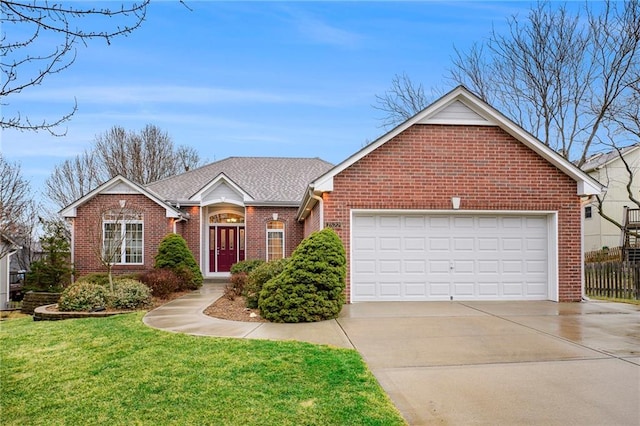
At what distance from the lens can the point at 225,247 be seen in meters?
21.1

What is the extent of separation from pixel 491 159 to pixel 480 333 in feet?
19.4

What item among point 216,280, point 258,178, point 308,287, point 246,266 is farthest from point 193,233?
point 308,287

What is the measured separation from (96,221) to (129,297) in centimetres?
818

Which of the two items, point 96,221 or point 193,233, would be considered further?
point 193,233

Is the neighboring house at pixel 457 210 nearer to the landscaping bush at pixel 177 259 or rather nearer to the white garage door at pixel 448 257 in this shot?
the white garage door at pixel 448 257

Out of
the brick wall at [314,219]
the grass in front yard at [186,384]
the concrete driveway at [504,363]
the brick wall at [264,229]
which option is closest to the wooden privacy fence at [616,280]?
the concrete driveway at [504,363]

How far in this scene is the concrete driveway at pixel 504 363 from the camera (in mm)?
4398

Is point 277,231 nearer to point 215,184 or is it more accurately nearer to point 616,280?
point 215,184

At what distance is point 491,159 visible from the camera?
1206cm

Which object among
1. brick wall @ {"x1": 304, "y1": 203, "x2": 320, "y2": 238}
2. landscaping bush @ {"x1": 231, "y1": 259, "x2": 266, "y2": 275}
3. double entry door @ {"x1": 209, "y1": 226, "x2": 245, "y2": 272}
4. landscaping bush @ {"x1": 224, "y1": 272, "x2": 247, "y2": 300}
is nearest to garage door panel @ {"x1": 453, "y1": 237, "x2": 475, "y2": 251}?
brick wall @ {"x1": 304, "y1": 203, "x2": 320, "y2": 238}

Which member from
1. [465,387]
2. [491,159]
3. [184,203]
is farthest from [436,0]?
[184,203]

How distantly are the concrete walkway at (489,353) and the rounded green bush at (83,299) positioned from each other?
1.76 meters

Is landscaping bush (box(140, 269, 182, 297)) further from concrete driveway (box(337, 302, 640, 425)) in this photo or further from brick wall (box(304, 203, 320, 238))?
concrete driveway (box(337, 302, 640, 425))

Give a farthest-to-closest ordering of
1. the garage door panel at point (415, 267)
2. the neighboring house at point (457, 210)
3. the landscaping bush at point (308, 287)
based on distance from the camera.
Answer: the garage door panel at point (415, 267) → the neighboring house at point (457, 210) → the landscaping bush at point (308, 287)
